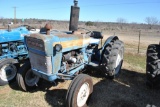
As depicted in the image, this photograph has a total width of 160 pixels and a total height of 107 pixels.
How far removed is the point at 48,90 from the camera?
5.39 meters

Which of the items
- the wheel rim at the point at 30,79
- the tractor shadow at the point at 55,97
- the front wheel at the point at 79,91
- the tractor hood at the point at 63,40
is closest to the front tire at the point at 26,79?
the wheel rim at the point at 30,79

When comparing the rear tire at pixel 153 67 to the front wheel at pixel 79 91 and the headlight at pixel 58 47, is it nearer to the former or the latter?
the front wheel at pixel 79 91

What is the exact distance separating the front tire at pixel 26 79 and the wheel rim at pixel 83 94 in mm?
1523

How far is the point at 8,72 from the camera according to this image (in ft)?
19.2

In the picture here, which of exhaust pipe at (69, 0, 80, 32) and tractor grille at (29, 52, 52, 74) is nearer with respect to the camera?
tractor grille at (29, 52, 52, 74)

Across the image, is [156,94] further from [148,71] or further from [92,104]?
[92,104]

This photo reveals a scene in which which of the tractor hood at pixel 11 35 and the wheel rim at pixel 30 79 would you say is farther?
the tractor hood at pixel 11 35

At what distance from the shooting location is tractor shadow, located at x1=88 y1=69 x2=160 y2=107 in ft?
15.8

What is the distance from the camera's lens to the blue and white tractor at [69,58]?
410cm

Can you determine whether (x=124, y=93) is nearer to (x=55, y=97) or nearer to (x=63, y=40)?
(x=55, y=97)

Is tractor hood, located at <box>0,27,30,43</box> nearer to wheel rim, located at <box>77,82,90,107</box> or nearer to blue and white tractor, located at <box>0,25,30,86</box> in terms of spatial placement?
blue and white tractor, located at <box>0,25,30,86</box>

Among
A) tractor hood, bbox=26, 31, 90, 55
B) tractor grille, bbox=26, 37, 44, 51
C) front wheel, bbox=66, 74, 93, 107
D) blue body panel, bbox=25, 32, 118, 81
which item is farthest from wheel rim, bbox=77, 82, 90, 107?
tractor grille, bbox=26, 37, 44, 51

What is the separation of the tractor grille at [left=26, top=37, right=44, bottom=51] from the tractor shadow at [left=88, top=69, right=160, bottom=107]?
174cm

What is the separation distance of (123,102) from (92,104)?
773 millimetres
